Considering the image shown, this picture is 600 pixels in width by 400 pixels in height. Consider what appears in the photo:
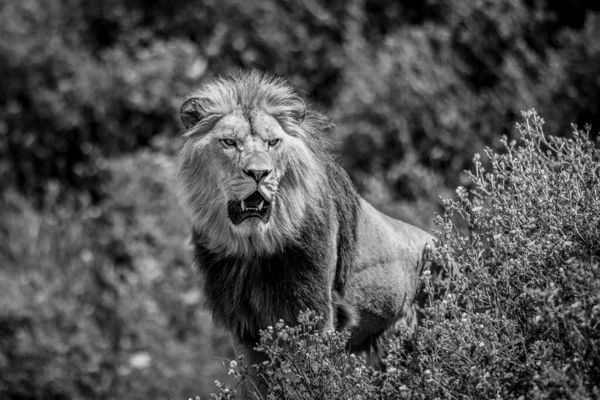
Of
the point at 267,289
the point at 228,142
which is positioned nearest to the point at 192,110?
the point at 228,142

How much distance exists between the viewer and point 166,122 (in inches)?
542

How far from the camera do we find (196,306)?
467 inches

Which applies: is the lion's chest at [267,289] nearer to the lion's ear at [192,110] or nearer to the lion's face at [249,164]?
the lion's face at [249,164]

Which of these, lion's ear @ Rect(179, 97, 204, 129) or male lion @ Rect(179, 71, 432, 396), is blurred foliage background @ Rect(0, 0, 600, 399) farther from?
lion's ear @ Rect(179, 97, 204, 129)

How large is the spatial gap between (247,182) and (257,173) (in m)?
0.08

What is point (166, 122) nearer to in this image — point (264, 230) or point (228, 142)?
point (228, 142)

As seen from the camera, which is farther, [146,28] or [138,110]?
[146,28]

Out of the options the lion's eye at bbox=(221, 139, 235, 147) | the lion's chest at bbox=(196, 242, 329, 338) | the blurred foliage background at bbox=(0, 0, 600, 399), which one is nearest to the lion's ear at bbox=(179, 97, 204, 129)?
the lion's eye at bbox=(221, 139, 235, 147)

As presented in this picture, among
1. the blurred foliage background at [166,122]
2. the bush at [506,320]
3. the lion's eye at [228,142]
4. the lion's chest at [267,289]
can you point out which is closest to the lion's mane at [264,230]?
the lion's chest at [267,289]

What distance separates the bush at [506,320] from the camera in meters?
3.73

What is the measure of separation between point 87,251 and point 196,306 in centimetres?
189

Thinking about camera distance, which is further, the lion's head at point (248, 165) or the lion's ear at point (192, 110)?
the lion's ear at point (192, 110)

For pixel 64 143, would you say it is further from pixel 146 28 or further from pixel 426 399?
pixel 426 399

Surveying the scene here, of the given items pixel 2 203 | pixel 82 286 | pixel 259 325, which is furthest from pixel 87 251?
pixel 259 325
